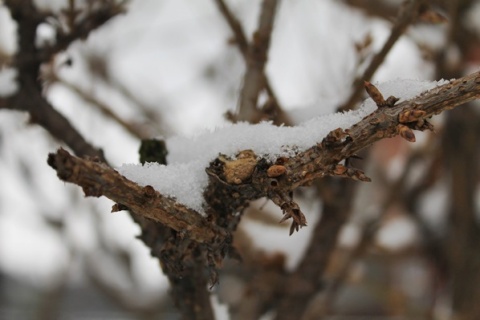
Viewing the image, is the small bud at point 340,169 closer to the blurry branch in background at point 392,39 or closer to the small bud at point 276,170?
the small bud at point 276,170

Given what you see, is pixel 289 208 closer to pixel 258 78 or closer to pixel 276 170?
pixel 276 170

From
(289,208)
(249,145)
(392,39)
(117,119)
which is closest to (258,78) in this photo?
(392,39)

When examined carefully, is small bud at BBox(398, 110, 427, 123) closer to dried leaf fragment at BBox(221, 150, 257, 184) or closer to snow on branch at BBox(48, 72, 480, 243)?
snow on branch at BBox(48, 72, 480, 243)

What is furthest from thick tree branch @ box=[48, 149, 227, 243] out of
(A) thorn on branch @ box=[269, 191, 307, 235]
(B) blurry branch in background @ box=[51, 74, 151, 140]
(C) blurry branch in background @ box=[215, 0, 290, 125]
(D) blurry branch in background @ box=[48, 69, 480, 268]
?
(B) blurry branch in background @ box=[51, 74, 151, 140]

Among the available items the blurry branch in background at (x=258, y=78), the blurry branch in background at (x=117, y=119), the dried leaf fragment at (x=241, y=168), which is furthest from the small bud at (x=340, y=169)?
the blurry branch in background at (x=117, y=119)

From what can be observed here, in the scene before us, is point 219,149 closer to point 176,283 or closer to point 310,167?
point 310,167

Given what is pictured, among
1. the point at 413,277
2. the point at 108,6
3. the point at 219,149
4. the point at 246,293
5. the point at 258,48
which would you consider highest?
the point at 413,277

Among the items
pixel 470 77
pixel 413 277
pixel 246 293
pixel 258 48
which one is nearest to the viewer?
pixel 470 77

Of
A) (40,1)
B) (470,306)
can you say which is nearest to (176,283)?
(40,1)
